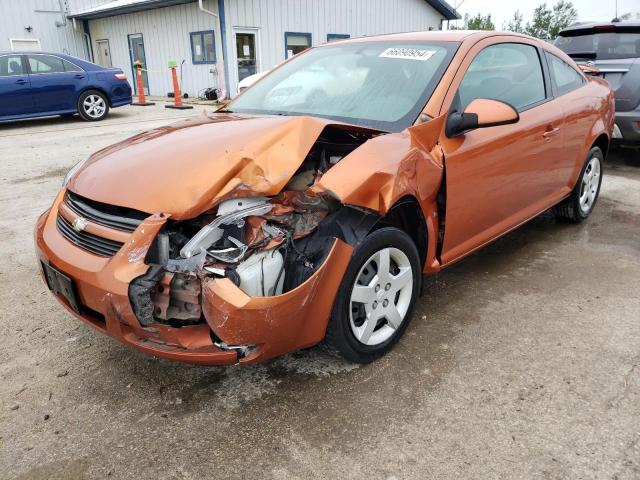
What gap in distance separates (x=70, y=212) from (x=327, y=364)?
1.48 meters

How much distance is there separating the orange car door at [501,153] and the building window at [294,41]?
13540 millimetres

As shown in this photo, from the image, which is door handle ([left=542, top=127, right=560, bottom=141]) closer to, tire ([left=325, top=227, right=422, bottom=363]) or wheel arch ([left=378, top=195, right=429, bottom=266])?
wheel arch ([left=378, top=195, right=429, bottom=266])

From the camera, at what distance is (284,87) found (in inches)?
139

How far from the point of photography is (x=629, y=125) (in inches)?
255

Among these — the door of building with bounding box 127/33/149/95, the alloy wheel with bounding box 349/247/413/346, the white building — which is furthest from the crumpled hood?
the door of building with bounding box 127/33/149/95

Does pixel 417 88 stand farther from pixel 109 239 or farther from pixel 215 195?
pixel 109 239

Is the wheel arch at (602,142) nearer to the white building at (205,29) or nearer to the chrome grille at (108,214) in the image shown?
the chrome grille at (108,214)

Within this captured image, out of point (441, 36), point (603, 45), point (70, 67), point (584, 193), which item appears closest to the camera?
point (441, 36)

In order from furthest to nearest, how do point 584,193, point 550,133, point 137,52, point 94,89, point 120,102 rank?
point 137,52
point 120,102
point 94,89
point 584,193
point 550,133

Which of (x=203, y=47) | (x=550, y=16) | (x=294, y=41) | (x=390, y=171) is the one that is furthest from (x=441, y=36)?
(x=550, y=16)

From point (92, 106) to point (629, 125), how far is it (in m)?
10.4

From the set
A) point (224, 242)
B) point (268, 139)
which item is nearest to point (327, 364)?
point (224, 242)

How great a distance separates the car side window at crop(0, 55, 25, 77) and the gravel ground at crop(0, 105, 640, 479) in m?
8.56

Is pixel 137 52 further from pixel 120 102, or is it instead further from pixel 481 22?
pixel 481 22
